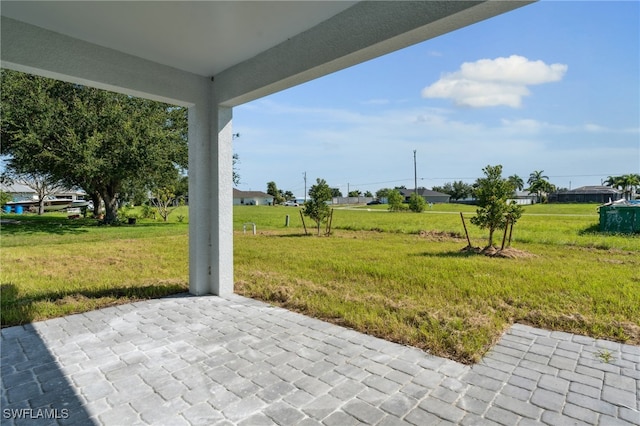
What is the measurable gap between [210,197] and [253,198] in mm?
64113

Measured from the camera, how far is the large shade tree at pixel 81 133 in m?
12.2

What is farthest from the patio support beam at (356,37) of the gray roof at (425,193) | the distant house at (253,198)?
the gray roof at (425,193)

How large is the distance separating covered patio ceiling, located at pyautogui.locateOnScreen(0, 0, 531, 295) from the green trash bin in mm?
12763

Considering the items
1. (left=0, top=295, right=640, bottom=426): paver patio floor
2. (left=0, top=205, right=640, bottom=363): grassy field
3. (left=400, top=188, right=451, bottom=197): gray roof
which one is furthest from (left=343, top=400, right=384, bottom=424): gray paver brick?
(left=400, top=188, right=451, bottom=197): gray roof

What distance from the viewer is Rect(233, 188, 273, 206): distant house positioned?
65.4 m

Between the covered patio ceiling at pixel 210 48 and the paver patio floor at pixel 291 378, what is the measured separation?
1.72 metres

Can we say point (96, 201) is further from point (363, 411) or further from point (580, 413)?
point (580, 413)

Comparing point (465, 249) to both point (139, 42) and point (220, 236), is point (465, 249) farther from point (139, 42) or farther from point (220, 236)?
point (139, 42)

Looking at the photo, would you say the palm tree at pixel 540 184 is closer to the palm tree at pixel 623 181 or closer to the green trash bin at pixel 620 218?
the palm tree at pixel 623 181

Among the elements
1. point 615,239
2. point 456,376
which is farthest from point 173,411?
point 615,239

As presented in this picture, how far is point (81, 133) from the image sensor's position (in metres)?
13.3

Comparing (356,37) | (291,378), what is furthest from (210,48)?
(291,378)

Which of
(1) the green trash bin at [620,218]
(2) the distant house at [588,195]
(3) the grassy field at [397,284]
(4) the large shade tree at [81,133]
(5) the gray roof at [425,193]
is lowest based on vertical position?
(3) the grassy field at [397,284]

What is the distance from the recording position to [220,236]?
15.1 feet
